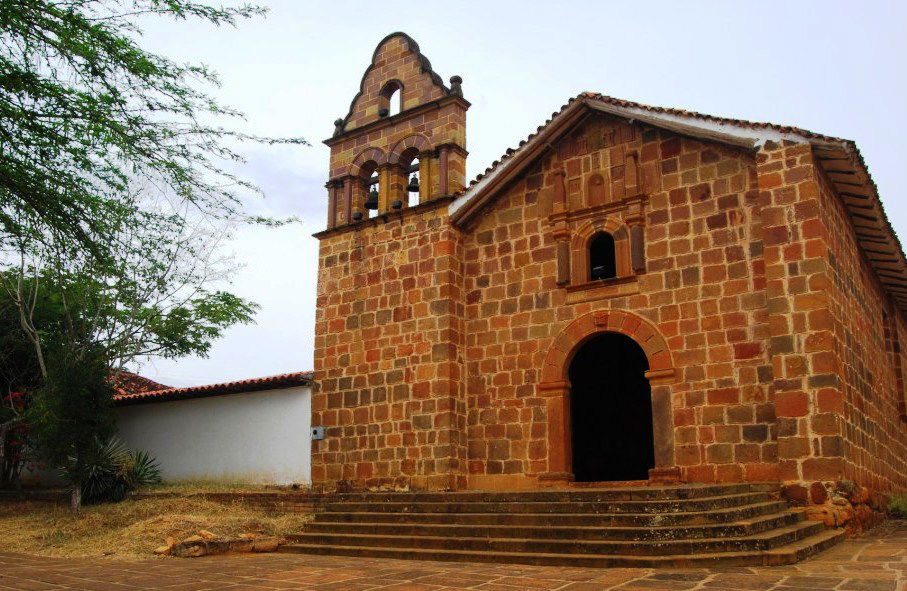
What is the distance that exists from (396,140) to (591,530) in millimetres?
8576

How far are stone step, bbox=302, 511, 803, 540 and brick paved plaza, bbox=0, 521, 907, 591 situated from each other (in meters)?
0.63

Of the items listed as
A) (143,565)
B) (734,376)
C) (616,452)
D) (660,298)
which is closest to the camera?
(143,565)

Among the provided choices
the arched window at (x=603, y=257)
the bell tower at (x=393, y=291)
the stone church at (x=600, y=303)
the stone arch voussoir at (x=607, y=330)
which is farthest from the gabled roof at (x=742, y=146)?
the stone arch voussoir at (x=607, y=330)

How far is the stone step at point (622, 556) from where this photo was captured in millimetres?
7285

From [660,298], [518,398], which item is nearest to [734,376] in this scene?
[660,298]

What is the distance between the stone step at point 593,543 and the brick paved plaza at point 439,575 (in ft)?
1.23

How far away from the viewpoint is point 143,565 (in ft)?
29.5

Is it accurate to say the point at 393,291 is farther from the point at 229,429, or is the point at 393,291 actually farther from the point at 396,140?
the point at 229,429

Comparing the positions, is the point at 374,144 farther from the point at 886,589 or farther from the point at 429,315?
the point at 886,589

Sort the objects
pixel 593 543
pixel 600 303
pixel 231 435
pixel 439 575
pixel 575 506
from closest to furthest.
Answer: pixel 439 575 → pixel 593 543 → pixel 575 506 → pixel 600 303 → pixel 231 435

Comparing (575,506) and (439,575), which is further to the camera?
(575,506)

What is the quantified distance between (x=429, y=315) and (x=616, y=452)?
191 inches

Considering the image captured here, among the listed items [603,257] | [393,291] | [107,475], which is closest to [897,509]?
[603,257]

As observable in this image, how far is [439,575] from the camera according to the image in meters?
7.41
